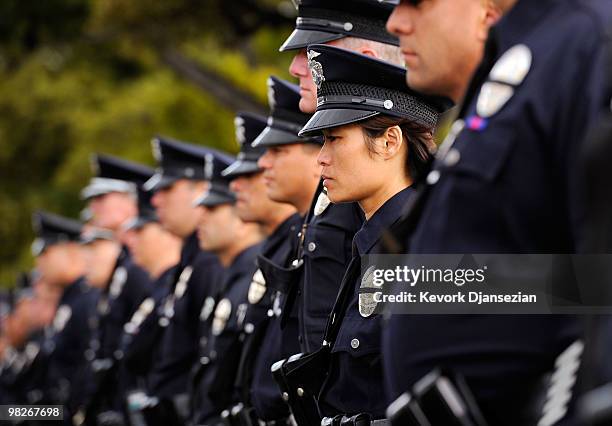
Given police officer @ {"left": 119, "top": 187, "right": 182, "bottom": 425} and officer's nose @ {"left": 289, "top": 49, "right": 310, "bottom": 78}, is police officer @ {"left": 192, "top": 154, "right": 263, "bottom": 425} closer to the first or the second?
police officer @ {"left": 119, "top": 187, "right": 182, "bottom": 425}

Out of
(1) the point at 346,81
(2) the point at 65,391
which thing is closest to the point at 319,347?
(1) the point at 346,81

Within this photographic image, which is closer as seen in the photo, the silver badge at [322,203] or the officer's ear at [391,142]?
the officer's ear at [391,142]

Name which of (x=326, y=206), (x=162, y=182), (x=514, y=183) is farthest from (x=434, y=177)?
(x=162, y=182)

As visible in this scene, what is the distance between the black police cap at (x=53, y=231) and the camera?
545 inches

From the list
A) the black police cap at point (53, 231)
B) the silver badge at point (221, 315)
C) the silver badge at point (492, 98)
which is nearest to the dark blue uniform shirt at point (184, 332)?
the silver badge at point (221, 315)

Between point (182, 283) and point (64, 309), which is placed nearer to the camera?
point (182, 283)

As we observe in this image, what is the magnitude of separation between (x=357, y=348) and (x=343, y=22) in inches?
60.4

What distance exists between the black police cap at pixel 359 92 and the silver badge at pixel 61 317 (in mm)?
8473

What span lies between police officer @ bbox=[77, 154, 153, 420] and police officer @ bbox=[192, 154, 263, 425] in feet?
7.19

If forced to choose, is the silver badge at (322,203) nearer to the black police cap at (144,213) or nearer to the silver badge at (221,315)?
the silver badge at (221,315)

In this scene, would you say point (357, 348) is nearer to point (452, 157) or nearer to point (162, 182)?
point (452, 157)

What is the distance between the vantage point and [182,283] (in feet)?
27.4

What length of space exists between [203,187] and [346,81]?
14.9 ft

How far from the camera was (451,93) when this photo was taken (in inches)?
120
